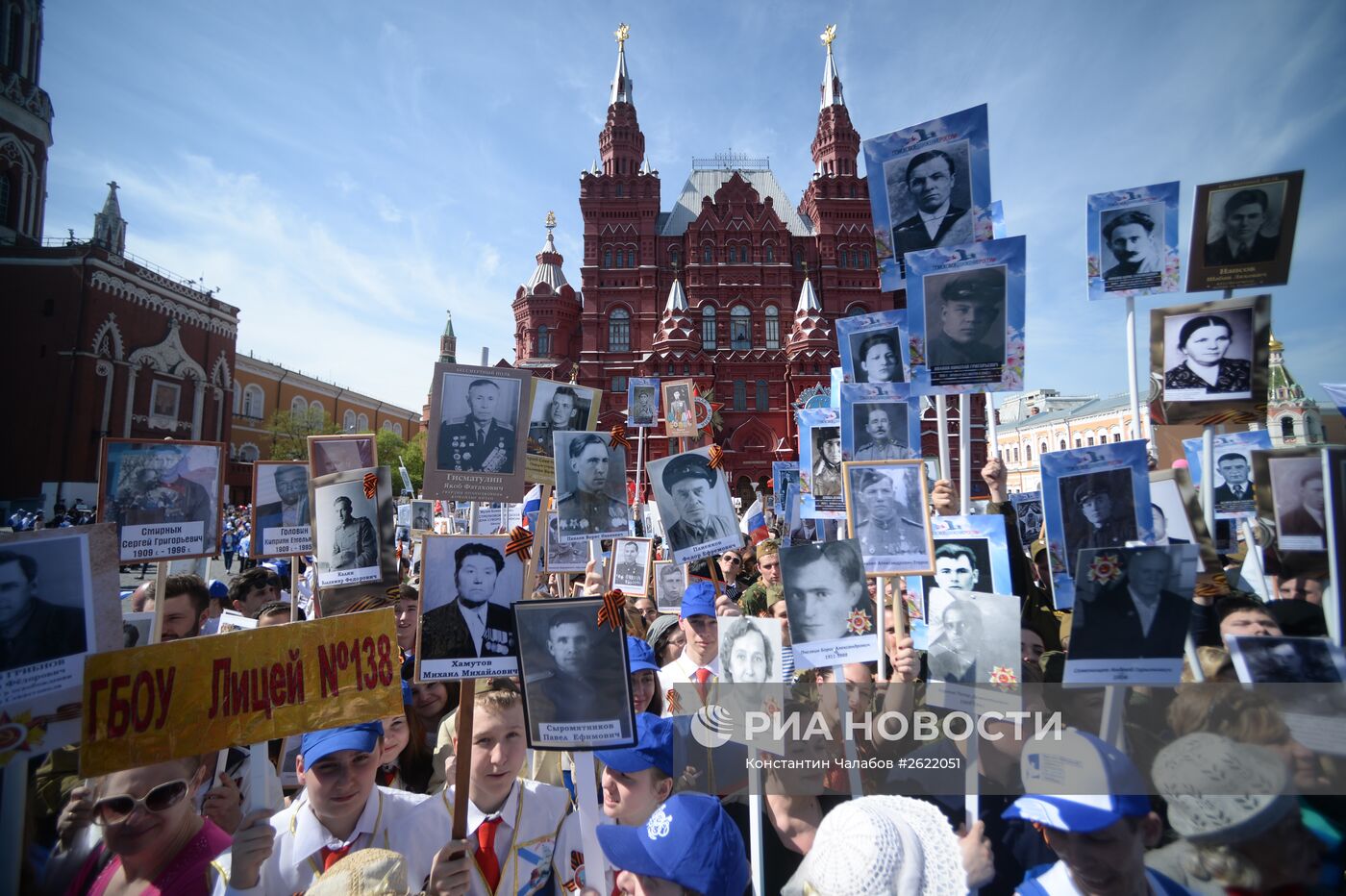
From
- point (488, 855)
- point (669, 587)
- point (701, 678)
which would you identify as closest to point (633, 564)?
point (669, 587)

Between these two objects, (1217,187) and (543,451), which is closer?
(1217,187)

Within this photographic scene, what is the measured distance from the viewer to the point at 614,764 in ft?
8.04

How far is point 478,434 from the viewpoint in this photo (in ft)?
11.2

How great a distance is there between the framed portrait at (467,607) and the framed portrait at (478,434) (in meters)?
0.61

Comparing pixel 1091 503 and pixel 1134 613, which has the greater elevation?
pixel 1091 503

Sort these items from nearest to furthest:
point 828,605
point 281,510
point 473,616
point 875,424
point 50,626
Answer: point 50,626
point 473,616
point 828,605
point 875,424
point 281,510

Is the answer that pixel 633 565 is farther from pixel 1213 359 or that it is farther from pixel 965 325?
pixel 1213 359

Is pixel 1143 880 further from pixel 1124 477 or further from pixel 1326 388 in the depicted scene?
pixel 1326 388

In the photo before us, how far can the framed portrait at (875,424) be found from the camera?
470 cm

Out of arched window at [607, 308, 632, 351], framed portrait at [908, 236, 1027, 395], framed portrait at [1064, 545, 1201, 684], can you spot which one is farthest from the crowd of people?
arched window at [607, 308, 632, 351]

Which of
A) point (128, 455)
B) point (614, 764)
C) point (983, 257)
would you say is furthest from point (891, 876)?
point (128, 455)

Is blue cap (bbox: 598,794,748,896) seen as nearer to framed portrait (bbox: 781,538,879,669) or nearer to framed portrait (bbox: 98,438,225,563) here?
framed portrait (bbox: 781,538,879,669)

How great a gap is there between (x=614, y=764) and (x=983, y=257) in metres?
3.33

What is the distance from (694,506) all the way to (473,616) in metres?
2.15
